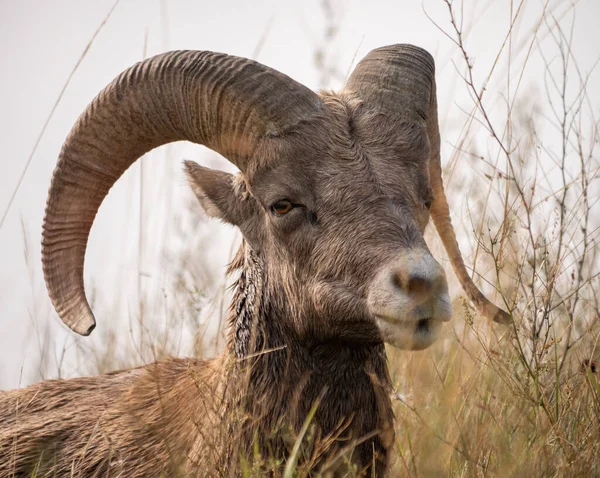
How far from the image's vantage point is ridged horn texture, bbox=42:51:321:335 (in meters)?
4.86

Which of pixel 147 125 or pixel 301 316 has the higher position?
pixel 147 125

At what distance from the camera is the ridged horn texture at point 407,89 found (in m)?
5.08

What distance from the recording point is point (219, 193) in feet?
17.6

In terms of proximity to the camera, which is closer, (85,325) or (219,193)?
(85,325)

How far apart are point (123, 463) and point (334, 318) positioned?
161 cm

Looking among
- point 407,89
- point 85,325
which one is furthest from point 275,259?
point 407,89

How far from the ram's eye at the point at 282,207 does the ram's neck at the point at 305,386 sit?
48 centimetres

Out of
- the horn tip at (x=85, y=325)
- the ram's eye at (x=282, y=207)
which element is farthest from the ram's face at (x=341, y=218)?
the horn tip at (x=85, y=325)

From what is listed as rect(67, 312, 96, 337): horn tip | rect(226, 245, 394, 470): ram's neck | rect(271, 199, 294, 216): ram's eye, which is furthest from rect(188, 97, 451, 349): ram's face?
rect(67, 312, 96, 337): horn tip

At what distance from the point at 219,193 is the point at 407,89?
52.3 inches

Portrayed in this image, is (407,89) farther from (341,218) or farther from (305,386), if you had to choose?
(305,386)

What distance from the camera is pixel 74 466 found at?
5.29 meters

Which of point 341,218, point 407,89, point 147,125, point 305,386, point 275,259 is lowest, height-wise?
point 305,386

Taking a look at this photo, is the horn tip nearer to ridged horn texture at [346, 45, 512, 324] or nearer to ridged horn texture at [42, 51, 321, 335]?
ridged horn texture at [42, 51, 321, 335]
